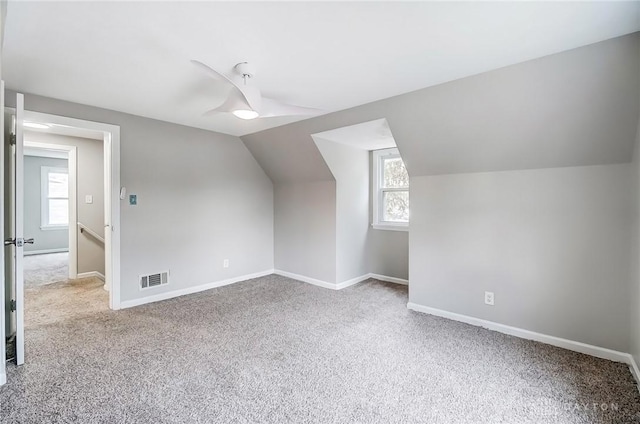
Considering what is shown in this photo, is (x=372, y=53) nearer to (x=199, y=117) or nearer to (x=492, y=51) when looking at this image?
(x=492, y=51)

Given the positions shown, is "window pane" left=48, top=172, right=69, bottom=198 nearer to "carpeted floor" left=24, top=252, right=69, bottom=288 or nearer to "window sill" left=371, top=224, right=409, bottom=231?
"carpeted floor" left=24, top=252, right=69, bottom=288

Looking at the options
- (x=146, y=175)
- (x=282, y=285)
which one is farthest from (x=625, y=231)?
(x=146, y=175)

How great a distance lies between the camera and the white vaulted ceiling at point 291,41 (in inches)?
65.2

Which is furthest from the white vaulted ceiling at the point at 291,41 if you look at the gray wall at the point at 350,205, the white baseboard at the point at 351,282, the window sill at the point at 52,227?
the window sill at the point at 52,227

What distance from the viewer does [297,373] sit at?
88.0 inches

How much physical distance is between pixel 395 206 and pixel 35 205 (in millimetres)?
8029

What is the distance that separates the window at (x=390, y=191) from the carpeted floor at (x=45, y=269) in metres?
5.03

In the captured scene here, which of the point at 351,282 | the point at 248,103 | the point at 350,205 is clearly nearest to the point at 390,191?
the point at 350,205

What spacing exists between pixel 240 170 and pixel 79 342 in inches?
111

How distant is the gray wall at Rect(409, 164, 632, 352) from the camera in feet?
8.04

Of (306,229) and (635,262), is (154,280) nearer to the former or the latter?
(306,229)

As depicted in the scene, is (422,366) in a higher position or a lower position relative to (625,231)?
lower

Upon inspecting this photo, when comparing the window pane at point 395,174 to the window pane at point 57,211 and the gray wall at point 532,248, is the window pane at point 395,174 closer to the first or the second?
the gray wall at point 532,248

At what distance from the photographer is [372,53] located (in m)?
2.12
